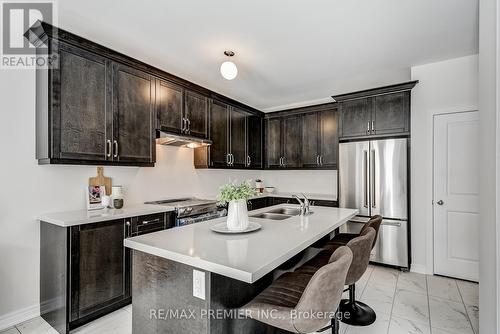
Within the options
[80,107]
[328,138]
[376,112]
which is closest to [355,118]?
[376,112]

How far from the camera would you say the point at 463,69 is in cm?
319

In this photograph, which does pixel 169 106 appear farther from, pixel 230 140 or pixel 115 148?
pixel 230 140

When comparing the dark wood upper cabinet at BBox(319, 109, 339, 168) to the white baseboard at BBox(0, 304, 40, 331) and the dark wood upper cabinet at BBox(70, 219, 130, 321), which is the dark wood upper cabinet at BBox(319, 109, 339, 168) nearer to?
the dark wood upper cabinet at BBox(70, 219, 130, 321)

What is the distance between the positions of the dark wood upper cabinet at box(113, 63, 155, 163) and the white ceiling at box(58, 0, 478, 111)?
0.34 meters

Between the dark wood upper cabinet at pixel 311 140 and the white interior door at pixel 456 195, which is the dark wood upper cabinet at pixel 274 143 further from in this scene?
the white interior door at pixel 456 195

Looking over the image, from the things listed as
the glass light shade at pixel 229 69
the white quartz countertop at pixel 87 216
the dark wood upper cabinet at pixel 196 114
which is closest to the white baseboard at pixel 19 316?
the white quartz countertop at pixel 87 216

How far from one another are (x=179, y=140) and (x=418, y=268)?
12.0 feet

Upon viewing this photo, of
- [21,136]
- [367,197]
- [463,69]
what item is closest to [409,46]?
[463,69]

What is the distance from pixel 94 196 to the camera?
2.76m

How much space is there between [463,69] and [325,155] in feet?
7.17

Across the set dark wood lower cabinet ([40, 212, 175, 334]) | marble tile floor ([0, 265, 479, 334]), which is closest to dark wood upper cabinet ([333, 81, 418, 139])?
marble tile floor ([0, 265, 479, 334])

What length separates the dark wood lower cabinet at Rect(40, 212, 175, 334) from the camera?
2127 mm

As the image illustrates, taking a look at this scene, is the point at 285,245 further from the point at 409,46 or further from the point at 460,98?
the point at 460,98

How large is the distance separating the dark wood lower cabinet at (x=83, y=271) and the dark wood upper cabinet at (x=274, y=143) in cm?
320
